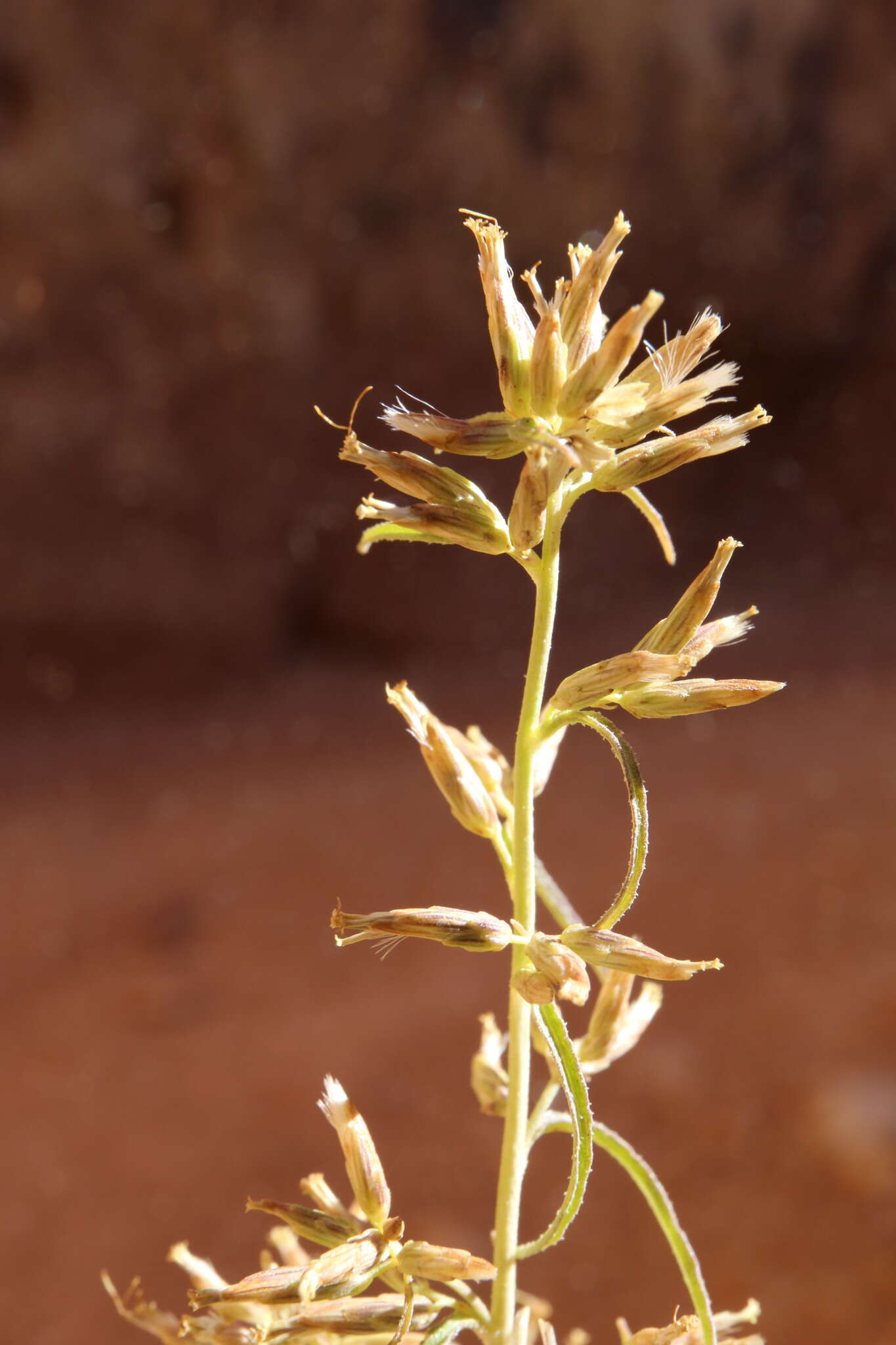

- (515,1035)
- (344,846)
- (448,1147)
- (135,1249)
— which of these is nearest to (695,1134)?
(448,1147)

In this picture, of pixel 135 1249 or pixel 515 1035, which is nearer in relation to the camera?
pixel 515 1035

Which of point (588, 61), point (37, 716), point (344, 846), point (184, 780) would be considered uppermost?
point (588, 61)

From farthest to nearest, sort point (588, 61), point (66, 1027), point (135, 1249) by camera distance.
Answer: point (588, 61)
point (66, 1027)
point (135, 1249)

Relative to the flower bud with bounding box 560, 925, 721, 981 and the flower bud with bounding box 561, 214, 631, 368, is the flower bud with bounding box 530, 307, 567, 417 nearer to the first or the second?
the flower bud with bounding box 561, 214, 631, 368

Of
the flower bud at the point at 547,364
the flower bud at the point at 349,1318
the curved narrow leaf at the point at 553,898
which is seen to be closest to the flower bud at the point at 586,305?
the flower bud at the point at 547,364

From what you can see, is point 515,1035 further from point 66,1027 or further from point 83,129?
point 83,129

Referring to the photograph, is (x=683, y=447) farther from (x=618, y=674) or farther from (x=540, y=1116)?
(x=540, y=1116)

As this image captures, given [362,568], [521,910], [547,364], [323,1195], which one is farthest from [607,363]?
[362,568]
